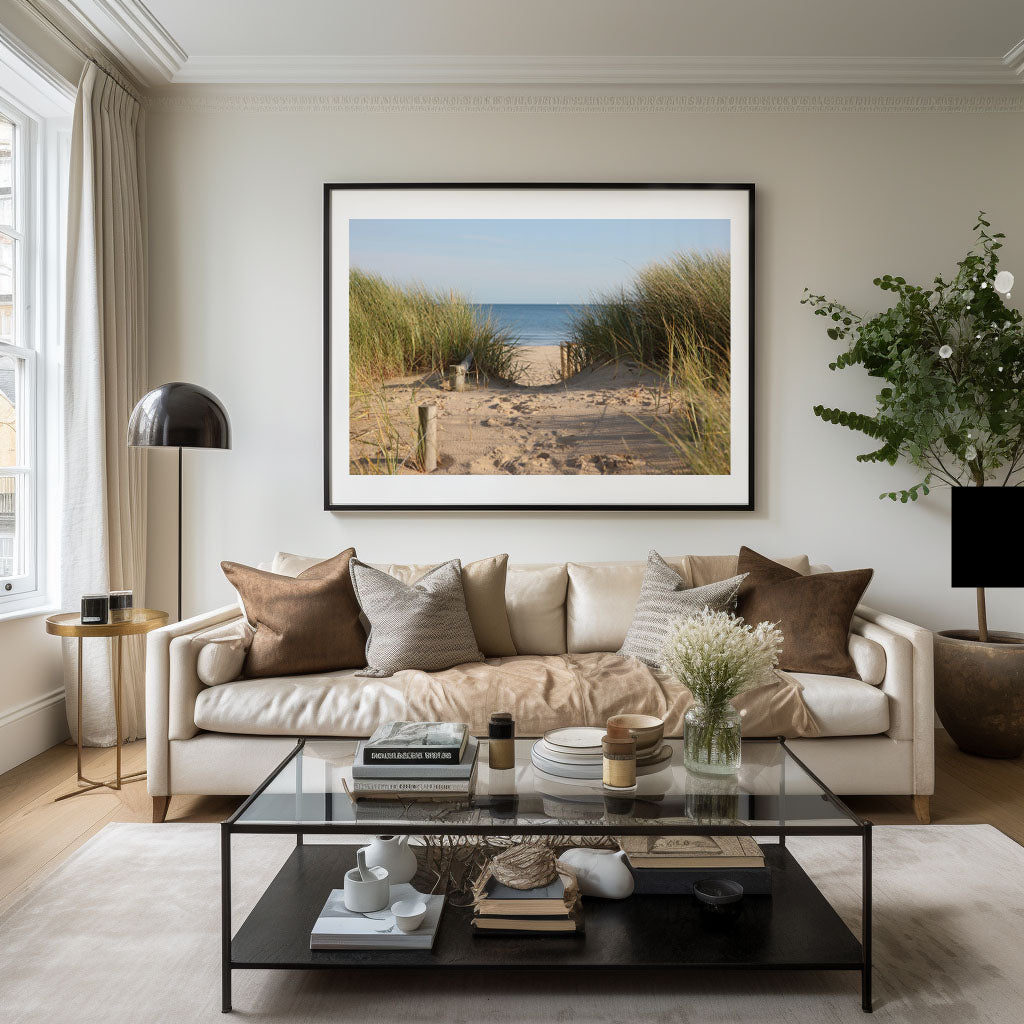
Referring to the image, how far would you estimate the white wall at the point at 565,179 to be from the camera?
3.96 meters

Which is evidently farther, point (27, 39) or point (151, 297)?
point (151, 297)

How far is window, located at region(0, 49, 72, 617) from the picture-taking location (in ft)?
11.8

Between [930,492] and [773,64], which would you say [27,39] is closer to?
[773,64]

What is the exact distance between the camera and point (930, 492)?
3959 millimetres

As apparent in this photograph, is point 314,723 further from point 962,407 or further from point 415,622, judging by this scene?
point 962,407

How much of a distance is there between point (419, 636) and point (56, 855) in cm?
130

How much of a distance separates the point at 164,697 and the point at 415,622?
2.88ft

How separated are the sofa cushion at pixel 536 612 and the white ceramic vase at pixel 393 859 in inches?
58.6

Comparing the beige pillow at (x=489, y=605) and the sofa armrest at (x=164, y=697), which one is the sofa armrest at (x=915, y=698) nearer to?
the beige pillow at (x=489, y=605)

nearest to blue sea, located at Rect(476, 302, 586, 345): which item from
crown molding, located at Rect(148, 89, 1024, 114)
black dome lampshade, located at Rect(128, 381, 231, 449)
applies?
crown molding, located at Rect(148, 89, 1024, 114)

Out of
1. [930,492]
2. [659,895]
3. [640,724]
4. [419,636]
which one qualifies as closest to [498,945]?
[659,895]

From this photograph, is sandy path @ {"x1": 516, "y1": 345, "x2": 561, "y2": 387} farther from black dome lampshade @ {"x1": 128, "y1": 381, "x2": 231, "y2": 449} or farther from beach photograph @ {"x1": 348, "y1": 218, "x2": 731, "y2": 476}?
black dome lampshade @ {"x1": 128, "y1": 381, "x2": 231, "y2": 449}

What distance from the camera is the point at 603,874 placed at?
6.67ft

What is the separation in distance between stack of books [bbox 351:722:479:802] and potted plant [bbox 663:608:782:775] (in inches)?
21.5
